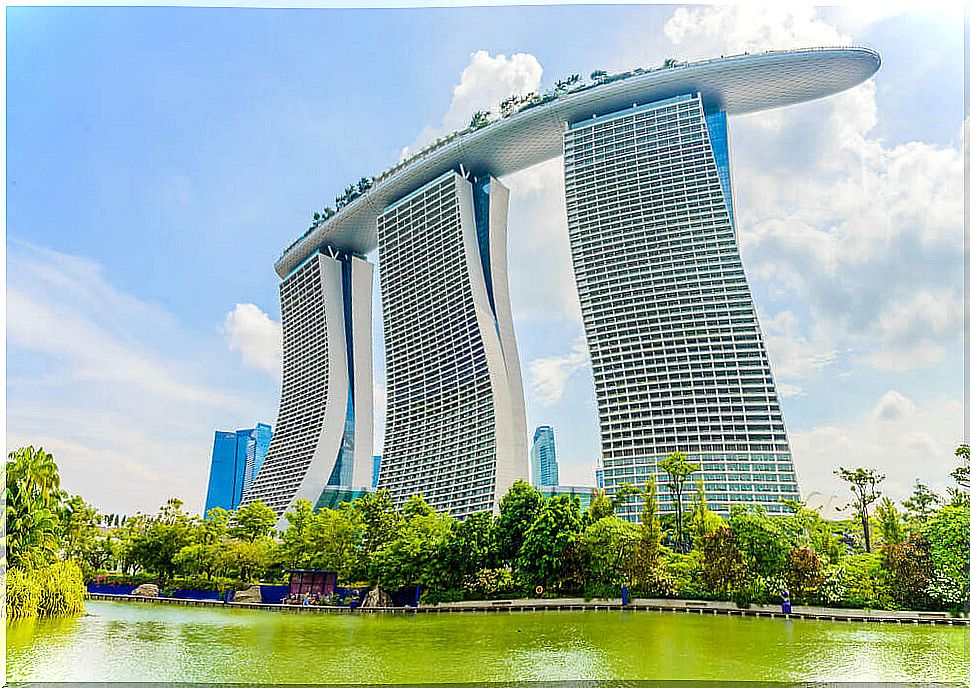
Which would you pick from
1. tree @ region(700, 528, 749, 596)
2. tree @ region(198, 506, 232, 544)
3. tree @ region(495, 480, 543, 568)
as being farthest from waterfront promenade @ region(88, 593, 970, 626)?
tree @ region(198, 506, 232, 544)

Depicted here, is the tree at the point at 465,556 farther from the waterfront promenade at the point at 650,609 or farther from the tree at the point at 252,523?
the tree at the point at 252,523

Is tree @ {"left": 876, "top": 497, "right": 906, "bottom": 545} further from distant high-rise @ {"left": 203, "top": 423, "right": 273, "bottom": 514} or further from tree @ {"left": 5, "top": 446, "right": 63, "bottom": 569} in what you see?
distant high-rise @ {"left": 203, "top": 423, "right": 273, "bottom": 514}

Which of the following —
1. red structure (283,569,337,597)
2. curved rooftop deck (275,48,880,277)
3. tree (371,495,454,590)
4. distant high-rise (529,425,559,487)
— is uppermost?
curved rooftop deck (275,48,880,277)

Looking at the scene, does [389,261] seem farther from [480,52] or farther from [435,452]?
[480,52]

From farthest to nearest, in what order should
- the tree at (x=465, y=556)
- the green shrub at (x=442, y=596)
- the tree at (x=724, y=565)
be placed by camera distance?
1. the tree at (x=465, y=556)
2. the green shrub at (x=442, y=596)
3. the tree at (x=724, y=565)

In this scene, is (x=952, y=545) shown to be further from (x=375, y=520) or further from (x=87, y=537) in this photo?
(x=87, y=537)

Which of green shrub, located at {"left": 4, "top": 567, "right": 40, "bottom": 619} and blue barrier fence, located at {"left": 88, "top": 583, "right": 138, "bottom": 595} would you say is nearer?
green shrub, located at {"left": 4, "top": 567, "right": 40, "bottom": 619}

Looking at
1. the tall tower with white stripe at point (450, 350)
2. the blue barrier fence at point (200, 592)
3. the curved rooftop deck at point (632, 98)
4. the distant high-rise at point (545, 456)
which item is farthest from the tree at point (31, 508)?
the distant high-rise at point (545, 456)
